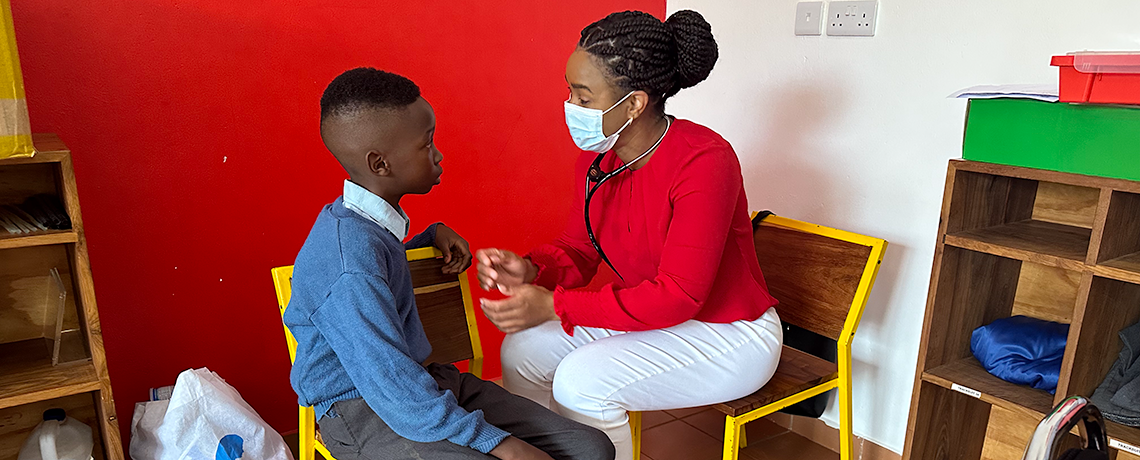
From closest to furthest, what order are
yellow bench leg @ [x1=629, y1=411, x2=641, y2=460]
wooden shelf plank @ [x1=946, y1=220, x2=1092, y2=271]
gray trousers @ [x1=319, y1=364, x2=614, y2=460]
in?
1. gray trousers @ [x1=319, y1=364, x2=614, y2=460]
2. wooden shelf plank @ [x1=946, y1=220, x2=1092, y2=271]
3. yellow bench leg @ [x1=629, y1=411, x2=641, y2=460]

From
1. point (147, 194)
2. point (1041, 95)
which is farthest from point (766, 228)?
point (147, 194)

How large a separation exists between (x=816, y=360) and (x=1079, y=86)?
2.72ft

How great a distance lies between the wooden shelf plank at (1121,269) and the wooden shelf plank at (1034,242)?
31 mm

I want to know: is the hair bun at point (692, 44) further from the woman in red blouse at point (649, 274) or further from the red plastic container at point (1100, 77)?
the red plastic container at point (1100, 77)

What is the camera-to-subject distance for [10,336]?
1.65 meters

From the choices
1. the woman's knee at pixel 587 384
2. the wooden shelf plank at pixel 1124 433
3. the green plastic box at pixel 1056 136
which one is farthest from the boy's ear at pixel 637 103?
the wooden shelf plank at pixel 1124 433

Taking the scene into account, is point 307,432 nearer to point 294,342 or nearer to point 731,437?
point 294,342

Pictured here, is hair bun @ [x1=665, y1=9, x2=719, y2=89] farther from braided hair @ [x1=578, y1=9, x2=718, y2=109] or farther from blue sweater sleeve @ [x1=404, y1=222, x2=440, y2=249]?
blue sweater sleeve @ [x1=404, y1=222, x2=440, y2=249]

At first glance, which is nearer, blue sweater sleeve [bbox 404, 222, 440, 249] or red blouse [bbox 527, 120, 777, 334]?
red blouse [bbox 527, 120, 777, 334]

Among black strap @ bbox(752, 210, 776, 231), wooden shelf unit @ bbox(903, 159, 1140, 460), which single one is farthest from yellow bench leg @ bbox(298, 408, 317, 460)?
wooden shelf unit @ bbox(903, 159, 1140, 460)

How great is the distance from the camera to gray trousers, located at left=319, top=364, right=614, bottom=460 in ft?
4.33

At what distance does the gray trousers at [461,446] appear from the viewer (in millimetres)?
1318

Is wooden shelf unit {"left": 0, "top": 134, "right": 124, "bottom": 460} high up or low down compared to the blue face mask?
down

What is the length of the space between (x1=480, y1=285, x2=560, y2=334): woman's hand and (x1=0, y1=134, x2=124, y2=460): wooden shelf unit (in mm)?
723
